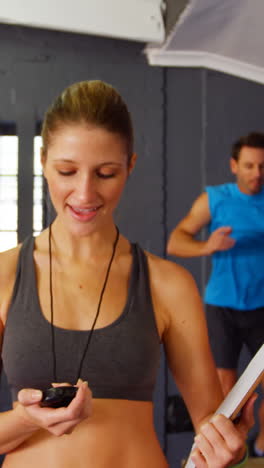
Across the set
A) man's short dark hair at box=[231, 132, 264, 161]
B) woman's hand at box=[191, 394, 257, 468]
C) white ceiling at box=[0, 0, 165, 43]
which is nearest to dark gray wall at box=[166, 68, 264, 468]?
white ceiling at box=[0, 0, 165, 43]

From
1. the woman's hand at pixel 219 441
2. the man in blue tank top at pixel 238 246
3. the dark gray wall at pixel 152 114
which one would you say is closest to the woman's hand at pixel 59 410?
the woman's hand at pixel 219 441

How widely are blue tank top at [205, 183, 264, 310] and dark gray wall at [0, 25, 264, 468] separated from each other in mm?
390

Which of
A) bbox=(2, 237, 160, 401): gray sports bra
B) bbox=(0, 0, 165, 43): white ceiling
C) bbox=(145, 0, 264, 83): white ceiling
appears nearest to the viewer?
bbox=(2, 237, 160, 401): gray sports bra

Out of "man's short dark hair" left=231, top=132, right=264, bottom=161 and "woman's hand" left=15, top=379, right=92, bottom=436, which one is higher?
"man's short dark hair" left=231, top=132, right=264, bottom=161

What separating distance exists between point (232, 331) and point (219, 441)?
3.93 feet

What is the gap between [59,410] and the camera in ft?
1.78

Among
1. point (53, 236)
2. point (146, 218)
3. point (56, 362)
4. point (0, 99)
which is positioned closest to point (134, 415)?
point (56, 362)

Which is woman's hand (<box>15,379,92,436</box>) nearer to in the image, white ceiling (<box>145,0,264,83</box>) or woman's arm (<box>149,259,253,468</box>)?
woman's arm (<box>149,259,253,468</box>)

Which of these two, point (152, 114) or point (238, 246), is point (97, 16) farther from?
point (238, 246)

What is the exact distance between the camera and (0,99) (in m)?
1.96

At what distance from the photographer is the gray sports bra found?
663 mm

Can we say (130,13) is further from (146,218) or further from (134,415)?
(134,415)

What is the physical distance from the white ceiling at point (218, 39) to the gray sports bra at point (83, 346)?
3.54 feet

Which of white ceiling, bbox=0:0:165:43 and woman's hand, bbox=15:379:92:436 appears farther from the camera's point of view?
white ceiling, bbox=0:0:165:43
